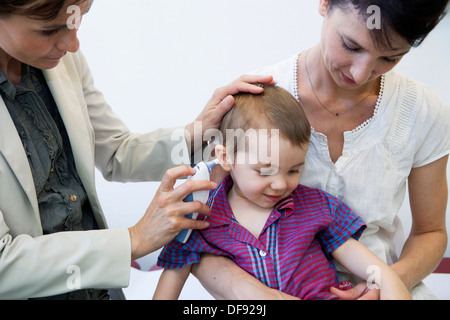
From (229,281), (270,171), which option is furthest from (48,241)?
(270,171)

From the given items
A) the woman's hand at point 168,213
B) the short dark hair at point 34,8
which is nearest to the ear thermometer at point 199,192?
the woman's hand at point 168,213

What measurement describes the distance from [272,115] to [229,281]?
450mm

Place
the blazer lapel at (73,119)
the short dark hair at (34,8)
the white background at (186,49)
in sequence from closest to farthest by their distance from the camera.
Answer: the short dark hair at (34,8) → the blazer lapel at (73,119) → the white background at (186,49)

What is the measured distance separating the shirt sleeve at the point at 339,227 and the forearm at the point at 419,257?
0.58ft

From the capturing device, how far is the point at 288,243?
1.24m

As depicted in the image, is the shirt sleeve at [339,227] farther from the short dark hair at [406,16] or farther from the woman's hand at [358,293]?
the short dark hair at [406,16]

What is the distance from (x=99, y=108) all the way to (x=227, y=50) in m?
0.97

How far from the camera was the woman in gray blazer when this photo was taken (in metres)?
1.09

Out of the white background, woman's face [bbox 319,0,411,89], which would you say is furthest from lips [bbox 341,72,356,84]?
the white background

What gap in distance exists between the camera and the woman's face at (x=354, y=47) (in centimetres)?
110

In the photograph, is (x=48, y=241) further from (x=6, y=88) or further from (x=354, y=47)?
(x=354, y=47)

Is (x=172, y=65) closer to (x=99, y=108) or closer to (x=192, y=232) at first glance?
(x=99, y=108)

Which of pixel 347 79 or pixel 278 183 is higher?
pixel 347 79

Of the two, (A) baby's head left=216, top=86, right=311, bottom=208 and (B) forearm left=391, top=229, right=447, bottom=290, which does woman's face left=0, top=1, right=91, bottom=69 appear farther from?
(B) forearm left=391, top=229, right=447, bottom=290
